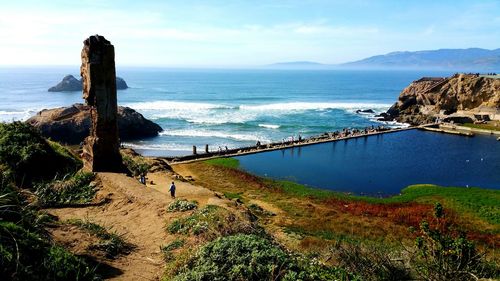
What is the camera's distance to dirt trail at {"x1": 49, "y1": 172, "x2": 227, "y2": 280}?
957cm

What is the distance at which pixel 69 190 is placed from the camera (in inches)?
668

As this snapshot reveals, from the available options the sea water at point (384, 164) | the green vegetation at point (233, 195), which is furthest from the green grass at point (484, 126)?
the green vegetation at point (233, 195)

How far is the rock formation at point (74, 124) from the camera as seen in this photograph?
1970 inches

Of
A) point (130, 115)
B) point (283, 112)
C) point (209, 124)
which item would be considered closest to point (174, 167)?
point (130, 115)

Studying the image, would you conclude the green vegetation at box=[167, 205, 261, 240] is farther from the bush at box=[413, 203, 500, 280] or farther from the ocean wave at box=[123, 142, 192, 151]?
the ocean wave at box=[123, 142, 192, 151]

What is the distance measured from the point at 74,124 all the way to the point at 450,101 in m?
62.1

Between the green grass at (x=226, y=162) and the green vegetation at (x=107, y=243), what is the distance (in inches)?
1017

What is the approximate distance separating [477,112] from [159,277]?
230ft

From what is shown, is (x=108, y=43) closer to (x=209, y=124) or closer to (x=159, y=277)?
(x=159, y=277)

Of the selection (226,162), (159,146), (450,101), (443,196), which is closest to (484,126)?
(450,101)

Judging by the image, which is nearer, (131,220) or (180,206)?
(131,220)

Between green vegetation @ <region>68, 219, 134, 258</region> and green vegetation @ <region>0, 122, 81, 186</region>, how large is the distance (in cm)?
687

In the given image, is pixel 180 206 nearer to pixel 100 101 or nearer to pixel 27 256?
pixel 100 101

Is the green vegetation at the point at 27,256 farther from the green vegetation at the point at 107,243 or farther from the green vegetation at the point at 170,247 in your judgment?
the green vegetation at the point at 170,247
